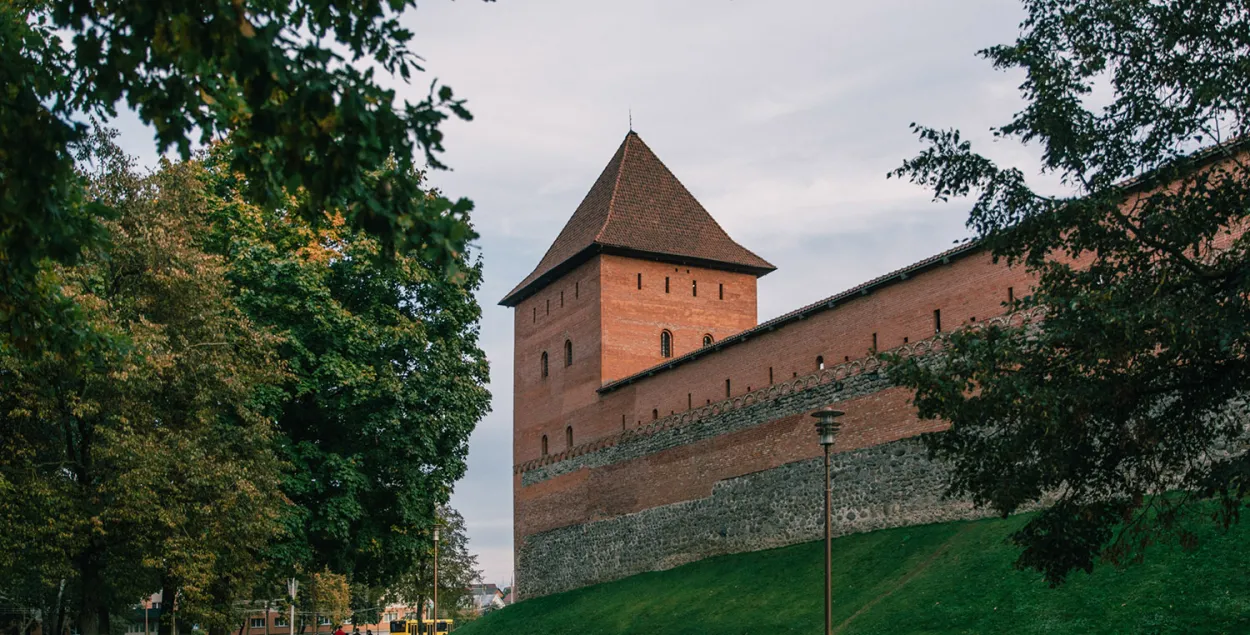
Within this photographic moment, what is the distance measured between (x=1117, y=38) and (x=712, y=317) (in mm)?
29753

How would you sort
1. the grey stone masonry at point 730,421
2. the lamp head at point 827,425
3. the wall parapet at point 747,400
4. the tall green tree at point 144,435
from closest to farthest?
1. the lamp head at point 827,425
2. the tall green tree at point 144,435
3. the wall parapet at point 747,400
4. the grey stone masonry at point 730,421

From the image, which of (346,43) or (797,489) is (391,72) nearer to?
(346,43)

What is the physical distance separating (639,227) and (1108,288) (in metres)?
30.8

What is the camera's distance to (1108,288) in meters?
12.5

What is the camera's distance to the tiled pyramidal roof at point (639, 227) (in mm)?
42312

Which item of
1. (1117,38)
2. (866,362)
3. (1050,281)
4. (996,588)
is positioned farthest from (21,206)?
(866,362)

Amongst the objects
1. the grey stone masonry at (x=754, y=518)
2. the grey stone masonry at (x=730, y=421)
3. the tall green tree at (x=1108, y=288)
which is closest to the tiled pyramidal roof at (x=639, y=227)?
the grey stone masonry at (x=730, y=421)

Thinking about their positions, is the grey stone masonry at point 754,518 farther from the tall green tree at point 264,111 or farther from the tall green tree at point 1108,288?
the tall green tree at point 264,111

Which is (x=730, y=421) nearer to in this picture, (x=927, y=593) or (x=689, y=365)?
(x=689, y=365)

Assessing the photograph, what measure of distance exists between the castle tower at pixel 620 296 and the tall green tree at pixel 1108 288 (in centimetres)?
2703

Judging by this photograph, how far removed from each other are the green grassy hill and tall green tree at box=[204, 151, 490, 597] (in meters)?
6.31

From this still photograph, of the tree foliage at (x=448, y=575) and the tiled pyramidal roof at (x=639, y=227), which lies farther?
the tree foliage at (x=448, y=575)

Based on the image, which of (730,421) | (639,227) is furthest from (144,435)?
(639,227)

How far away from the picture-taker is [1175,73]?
12.8 m
